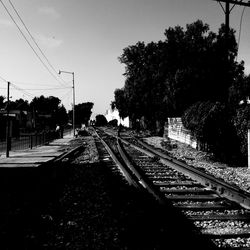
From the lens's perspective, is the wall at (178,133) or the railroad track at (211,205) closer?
the railroad track at (211,205)

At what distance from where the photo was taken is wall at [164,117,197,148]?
2356 centimetres

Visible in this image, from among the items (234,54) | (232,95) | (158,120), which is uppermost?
(234,54)

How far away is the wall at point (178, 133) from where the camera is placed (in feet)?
77.3

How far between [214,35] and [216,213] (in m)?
29.5

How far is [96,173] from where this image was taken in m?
11.2

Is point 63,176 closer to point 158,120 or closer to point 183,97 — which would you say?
point 183,97

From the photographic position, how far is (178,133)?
28.7 meters

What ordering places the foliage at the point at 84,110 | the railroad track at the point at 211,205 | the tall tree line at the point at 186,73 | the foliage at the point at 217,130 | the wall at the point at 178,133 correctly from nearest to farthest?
the railroad track at the point at 211,205 → the foliage at the point at 217,130 → the wall at the point at 178,133 → the tall tree line at the point at 186,73 → the foliage at the point at 84,110

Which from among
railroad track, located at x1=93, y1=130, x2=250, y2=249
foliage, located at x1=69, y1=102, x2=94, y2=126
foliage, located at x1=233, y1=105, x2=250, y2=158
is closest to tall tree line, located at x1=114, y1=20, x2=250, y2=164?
foliage, located at x1=233, y1=105, x2=250, y2=158

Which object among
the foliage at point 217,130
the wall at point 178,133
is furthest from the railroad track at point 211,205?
the wall at point 178,133

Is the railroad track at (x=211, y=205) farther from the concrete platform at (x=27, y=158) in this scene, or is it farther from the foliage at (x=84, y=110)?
the foliage at (x=84, y=110)

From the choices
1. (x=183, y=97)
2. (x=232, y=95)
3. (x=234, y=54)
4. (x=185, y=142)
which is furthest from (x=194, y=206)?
(x=232, y=95)

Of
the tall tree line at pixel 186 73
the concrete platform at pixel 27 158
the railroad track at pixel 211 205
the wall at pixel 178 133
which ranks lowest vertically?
the concrete platform at pixel 27 158

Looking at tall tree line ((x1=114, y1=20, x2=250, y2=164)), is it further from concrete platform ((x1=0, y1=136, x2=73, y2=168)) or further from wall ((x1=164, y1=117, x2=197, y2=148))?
concrete platform ((x1=0, y1=136, x2=73, y2=168))
